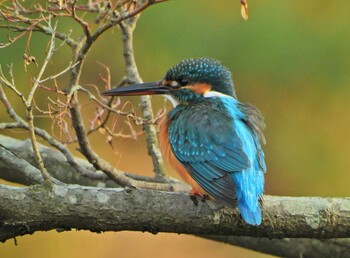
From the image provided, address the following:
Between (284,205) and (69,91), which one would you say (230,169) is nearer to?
(284,205)

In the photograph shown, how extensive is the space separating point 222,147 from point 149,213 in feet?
1.55

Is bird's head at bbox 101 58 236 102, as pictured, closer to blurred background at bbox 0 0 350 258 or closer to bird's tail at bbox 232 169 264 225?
bird's tail at bbox 232 169 264 225

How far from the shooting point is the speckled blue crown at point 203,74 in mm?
3176

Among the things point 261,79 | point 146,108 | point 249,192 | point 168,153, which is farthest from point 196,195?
point 261,79

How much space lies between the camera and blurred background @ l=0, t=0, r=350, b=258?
432cm

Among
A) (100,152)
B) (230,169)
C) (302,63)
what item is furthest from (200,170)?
(302,63)

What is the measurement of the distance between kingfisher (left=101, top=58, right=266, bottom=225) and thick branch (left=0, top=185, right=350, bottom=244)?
0.25 feet

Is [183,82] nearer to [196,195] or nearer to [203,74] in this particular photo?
[203,74]

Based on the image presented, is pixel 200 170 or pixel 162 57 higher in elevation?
pixel 162 57

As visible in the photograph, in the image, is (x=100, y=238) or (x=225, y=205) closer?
(x=225, y=205)

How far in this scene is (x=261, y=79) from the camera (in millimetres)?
4438

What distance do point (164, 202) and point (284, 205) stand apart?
357 mm

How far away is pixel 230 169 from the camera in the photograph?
2.79m

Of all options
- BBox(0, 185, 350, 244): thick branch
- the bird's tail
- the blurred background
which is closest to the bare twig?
the bird's tail
